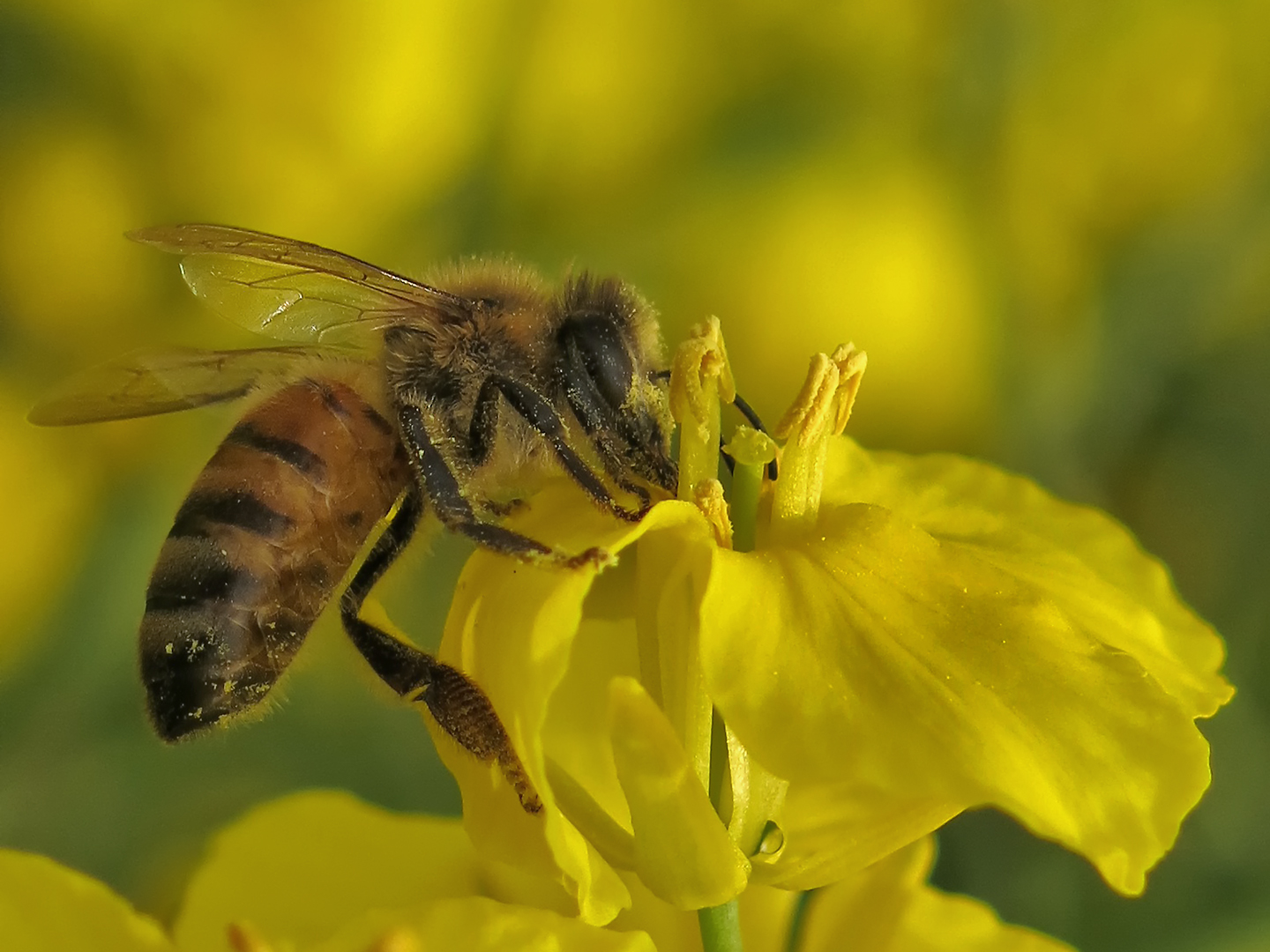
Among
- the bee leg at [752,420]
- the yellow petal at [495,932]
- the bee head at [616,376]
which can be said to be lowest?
the yellow petal at [495,932]

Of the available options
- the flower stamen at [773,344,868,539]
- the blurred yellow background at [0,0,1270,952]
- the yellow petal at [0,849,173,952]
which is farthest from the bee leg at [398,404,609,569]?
the blurred yellow background at [0,0,1270,952]

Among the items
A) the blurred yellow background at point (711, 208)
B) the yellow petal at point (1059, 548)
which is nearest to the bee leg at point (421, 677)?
the yellow petal at point (1059, 548)

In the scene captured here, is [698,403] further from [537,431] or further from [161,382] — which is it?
[161,382]

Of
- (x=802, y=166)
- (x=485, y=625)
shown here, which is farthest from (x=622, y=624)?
(x=802, y=166)

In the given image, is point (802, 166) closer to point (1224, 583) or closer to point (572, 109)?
point (572, 109)

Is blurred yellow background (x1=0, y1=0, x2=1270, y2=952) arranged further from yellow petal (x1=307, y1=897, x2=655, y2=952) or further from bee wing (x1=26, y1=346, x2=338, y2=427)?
yellow petal (x1=307, y1=897, x2=655, y2=952)

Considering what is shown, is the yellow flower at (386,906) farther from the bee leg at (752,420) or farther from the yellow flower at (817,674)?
the bee leg at (752,420)
